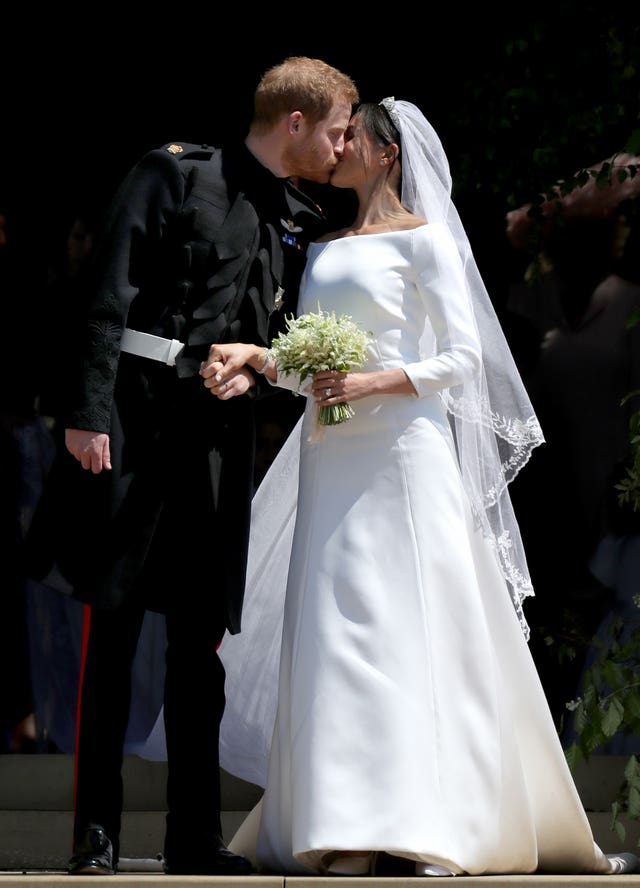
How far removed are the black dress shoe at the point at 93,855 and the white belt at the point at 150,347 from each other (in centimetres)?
112

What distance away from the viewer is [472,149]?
5.67 metres

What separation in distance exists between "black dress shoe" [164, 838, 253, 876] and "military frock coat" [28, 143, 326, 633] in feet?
1.74

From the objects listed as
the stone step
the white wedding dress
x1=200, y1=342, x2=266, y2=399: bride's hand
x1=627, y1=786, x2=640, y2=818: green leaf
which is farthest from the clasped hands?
the stone step

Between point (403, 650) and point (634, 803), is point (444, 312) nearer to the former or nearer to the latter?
point (403, 650)

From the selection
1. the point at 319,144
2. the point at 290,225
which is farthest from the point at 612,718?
the point at 319,144

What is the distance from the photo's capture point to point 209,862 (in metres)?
3.34

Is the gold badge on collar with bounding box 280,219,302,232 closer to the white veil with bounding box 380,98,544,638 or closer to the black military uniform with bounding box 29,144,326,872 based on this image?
the black military uniform with bounding box 29,144,326,872

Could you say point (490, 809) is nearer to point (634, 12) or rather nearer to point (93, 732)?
point (93, 732)

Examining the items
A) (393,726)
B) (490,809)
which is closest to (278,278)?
(393,726)

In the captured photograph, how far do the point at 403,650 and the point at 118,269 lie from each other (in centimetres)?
114

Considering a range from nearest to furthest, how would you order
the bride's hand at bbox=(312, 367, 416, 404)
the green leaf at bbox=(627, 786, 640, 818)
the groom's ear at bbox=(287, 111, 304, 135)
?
1. the bride's hand at bbox=(312, 367, 416, 404)
2. the groom's ear at bbox=(287, 111, 304, 135)
3. the green leaf at bbox=(627, 786, 640, 818)

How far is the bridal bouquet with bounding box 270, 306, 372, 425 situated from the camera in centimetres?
335

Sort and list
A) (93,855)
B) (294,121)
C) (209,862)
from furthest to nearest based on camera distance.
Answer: (294,121), (209,862), (93,855)

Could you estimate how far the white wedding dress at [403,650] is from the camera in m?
3.25
